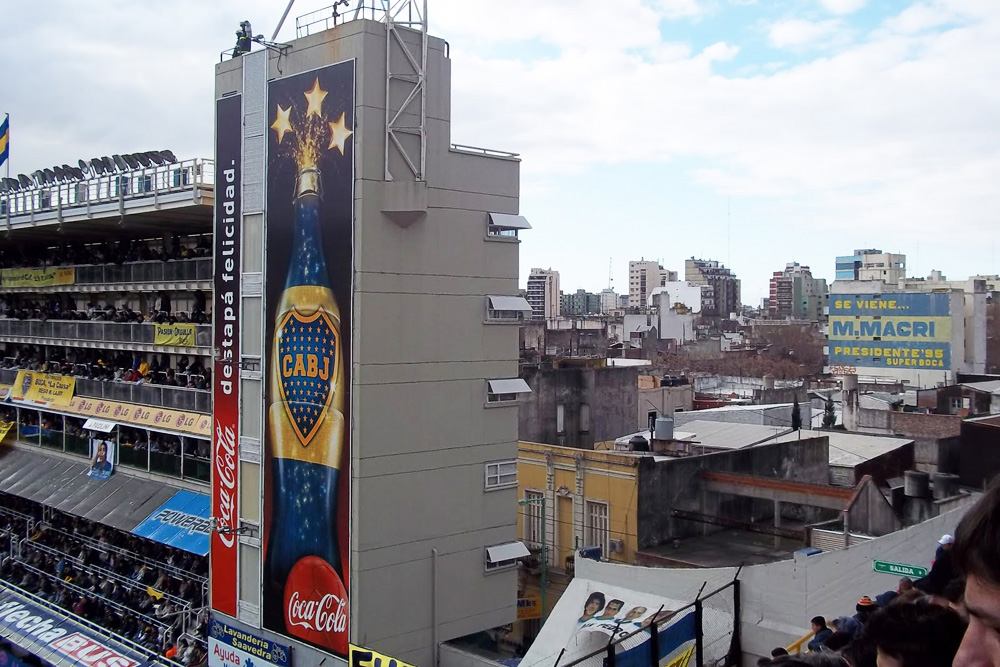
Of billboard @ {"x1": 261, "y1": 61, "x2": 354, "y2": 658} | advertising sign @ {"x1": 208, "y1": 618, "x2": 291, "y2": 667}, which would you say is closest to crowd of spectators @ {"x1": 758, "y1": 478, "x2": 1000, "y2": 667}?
billboard @ {"x1": 261, "y1": 61, "x2": 354, "y2": 658}

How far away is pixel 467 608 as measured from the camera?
21812 millimetres

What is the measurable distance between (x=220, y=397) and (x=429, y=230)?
7113 mm

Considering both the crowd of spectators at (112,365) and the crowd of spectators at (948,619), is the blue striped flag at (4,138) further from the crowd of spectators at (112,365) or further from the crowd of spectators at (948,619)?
the crowd of spectators at (948,619)

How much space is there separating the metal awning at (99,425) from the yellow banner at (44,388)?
2.19 m

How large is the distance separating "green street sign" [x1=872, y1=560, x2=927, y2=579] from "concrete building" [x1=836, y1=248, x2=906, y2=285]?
90953mm

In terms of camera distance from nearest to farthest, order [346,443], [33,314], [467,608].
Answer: [346,443] → [467,608] → [33,314]

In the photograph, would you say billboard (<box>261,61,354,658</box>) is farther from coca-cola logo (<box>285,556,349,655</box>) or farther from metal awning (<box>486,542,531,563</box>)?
metal awning (<box>486,542,531,563</box>)

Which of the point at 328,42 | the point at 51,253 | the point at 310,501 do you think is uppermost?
the point at 328,42

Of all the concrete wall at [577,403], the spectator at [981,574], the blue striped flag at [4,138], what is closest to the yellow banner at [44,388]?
the blue striped flag at [4,138]

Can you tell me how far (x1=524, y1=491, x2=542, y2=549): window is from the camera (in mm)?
29531

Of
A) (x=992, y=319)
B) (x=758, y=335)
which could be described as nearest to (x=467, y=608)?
(x=992, y=319)

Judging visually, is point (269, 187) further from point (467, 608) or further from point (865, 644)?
point (865, 644)

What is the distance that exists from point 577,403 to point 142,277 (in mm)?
16885

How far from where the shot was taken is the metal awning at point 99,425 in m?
31.4
